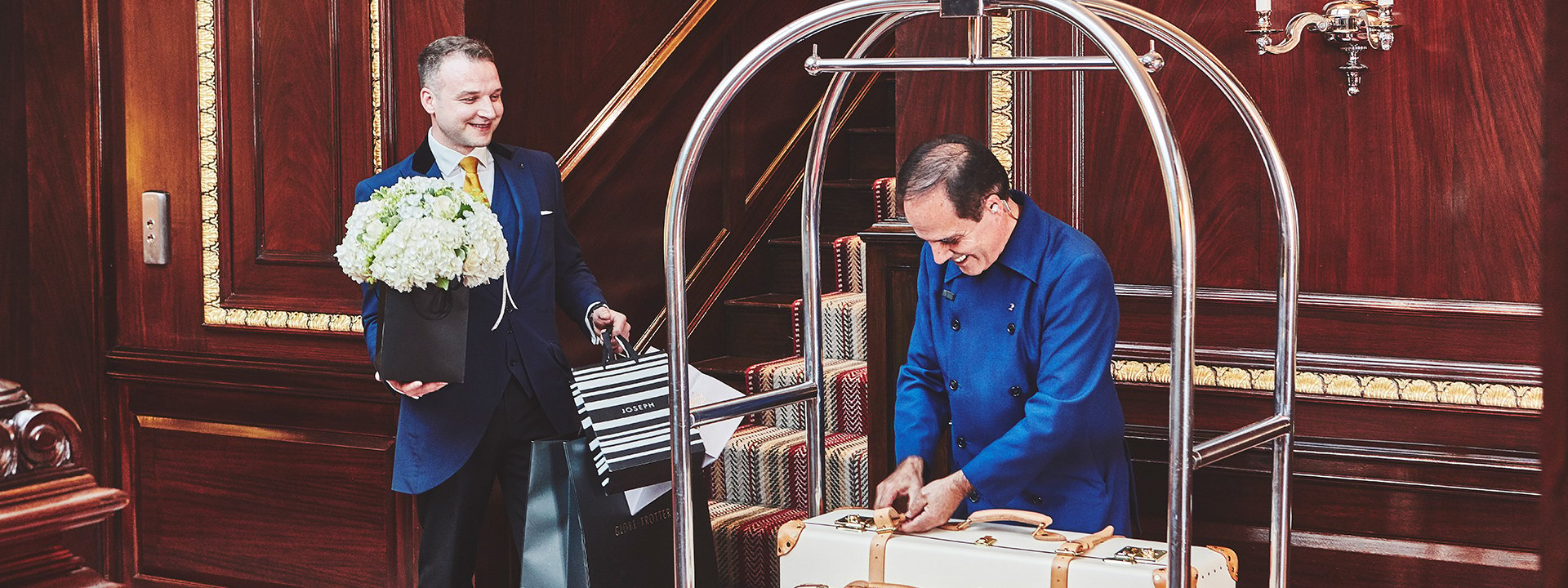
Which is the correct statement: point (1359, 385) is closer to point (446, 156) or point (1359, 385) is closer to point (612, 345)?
point (612, 345)

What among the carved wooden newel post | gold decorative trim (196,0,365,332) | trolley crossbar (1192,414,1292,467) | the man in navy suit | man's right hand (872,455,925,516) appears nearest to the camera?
the carved wooden newel post

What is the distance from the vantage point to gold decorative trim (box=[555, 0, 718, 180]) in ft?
13.4

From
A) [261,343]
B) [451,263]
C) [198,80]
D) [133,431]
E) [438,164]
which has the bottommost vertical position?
[133,431]

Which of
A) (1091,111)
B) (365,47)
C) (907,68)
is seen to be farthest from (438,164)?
(1091,111)

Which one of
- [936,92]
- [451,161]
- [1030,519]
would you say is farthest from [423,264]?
[936,92]

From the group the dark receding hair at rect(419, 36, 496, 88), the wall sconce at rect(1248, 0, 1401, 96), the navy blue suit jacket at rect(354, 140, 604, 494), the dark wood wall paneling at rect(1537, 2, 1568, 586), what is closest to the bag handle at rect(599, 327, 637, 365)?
the navy blue suit jacket at rect(354, 140, 604, 494)

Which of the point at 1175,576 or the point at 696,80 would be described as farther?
the point at 696,80

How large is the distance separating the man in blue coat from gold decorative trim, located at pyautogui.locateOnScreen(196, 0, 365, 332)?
7.20 ft

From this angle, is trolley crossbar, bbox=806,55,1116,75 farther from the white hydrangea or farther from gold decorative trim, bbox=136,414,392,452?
gold decorative trim, bbox=136,414,392,452

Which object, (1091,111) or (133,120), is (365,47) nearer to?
(133,120)

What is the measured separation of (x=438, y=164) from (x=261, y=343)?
1.37 m

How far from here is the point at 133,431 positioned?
442 centimetres

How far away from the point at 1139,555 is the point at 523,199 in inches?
64.5

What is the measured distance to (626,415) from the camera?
3.04 m
